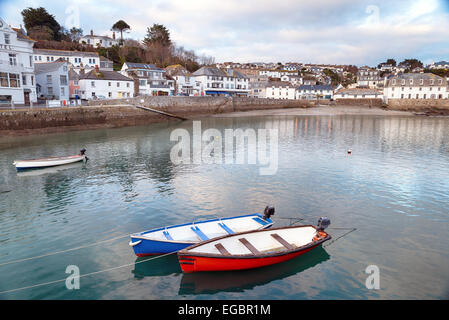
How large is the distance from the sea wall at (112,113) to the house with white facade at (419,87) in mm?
52145

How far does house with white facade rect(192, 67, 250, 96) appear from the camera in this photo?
322 feet

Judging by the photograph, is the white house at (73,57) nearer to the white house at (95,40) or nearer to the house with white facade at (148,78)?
the house with white facade at (148,78)

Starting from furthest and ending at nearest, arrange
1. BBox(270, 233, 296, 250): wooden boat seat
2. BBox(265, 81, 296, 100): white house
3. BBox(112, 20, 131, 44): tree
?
BBox(112, 20, 131, 44): tree → BBox(265, 81, 296, 100): white house → BBox(270, 233, 296, 250): wooden boat seat

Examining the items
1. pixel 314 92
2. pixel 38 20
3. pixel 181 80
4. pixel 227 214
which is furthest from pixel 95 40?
pixel 227 214

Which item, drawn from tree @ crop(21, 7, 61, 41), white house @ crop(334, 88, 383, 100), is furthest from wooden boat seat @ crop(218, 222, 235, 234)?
white house @ crop(334, 88, 383, 100)

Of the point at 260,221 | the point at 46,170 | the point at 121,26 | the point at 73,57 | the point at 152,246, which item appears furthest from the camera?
the point at 121,26

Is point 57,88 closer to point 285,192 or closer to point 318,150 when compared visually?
point 318,150

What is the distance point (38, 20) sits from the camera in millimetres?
95375

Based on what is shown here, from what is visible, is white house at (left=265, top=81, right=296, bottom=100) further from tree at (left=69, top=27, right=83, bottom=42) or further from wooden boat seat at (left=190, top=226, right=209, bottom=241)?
wooden boat seat at (left=190, top=226, right=209, bottom=241)

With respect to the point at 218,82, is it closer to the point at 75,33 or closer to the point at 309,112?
the point at 309,112

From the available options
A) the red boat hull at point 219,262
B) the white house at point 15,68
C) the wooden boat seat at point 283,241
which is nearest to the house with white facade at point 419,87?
the white house at point 15,68

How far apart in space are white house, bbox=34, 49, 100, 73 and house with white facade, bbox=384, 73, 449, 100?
98.5m

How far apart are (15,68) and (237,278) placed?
50947 millimetres
